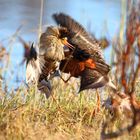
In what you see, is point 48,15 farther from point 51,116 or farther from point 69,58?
point 51,116

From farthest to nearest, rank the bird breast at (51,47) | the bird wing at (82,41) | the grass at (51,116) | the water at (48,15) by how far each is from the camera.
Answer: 1. the water at (48,15)
2. the bird wing at (82,41)
3. the bird breast at (51,47)
4. the grass at (51,116)

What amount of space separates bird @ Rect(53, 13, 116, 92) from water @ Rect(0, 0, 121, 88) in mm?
2664

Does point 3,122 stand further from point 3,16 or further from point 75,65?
point 3,16

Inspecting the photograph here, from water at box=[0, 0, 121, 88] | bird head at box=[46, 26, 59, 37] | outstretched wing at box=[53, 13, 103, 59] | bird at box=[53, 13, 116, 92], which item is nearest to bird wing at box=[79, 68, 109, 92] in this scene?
bird at box=[53, 13, 116, 92]

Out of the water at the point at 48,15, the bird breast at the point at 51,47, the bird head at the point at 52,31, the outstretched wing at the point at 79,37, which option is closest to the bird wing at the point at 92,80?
the outstretched wing at the point at 79,37

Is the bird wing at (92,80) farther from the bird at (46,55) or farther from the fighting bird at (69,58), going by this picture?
the bird at (46,55)

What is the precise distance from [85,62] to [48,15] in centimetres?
635

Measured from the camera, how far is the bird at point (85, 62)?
5105 millimetres

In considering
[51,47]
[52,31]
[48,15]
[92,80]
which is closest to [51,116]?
[92,80]

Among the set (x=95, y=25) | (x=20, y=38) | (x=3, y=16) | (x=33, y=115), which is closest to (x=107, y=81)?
(x=33, y=115)

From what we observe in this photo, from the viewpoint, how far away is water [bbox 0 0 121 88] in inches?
362

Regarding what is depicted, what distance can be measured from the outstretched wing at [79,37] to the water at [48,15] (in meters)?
2.57

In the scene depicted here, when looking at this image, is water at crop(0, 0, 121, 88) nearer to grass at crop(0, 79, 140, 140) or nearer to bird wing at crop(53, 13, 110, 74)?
Result: grass at crop(0, 79, 140, 140)

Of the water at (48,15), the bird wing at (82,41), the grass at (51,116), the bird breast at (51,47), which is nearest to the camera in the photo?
the grass at (51,116)
